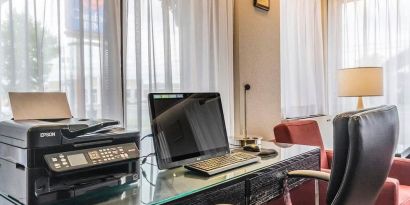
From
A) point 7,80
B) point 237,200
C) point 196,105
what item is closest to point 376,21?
point 196,105

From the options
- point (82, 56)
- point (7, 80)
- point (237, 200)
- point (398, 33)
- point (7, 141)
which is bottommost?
point (237, 200)

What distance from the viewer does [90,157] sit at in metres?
1.13

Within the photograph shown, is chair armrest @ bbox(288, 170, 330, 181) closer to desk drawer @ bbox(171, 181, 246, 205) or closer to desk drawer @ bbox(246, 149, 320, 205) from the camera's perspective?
desk drawer @ bbox(246, 149, 320, 205)

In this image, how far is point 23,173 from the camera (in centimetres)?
104

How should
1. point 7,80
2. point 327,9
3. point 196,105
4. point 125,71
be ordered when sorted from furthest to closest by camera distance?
point 327,9 < point 125,71 < point 196,105 < point 7,80

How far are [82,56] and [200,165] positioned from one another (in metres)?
0.86

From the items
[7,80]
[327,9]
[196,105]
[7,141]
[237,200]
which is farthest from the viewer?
[327,9]

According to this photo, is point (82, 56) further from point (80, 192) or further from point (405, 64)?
point (405, 64)

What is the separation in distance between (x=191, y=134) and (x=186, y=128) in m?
0.04

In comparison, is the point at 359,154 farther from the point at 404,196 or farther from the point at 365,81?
the point at 365,81

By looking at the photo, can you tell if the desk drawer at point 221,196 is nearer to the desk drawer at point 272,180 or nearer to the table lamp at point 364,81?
the desk drawer at point 272,180

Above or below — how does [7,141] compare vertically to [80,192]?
above

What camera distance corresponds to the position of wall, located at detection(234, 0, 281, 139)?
2.68 metres

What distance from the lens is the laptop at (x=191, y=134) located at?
4.84 feet
